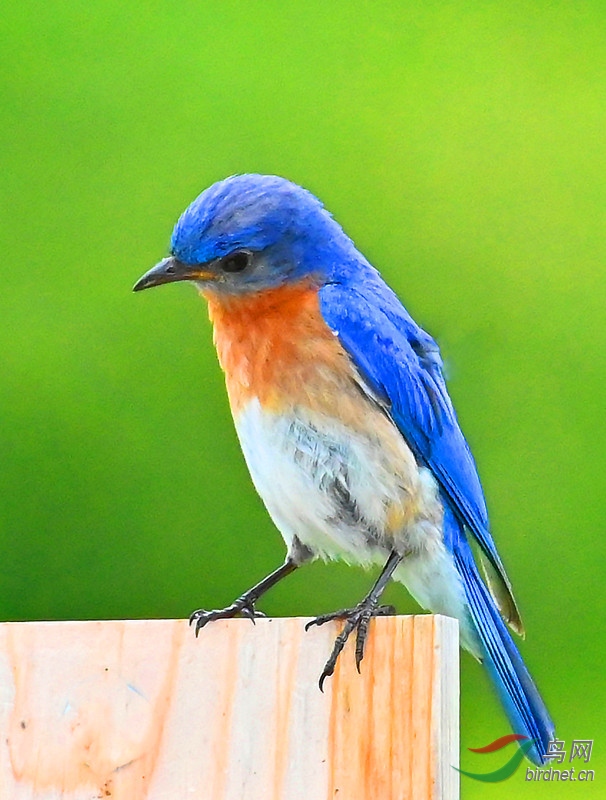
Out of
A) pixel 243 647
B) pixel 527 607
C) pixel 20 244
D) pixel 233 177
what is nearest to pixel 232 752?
pixel 243 647

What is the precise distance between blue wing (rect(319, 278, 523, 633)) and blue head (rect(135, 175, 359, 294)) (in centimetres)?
11

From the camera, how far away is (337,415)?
3398 millimetres

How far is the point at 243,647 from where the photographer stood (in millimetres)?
2490

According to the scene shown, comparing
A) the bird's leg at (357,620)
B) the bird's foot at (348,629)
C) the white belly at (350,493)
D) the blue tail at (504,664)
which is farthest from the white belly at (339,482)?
the bird's foot at (348,629)

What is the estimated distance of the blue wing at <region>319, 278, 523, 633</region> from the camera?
348 cm

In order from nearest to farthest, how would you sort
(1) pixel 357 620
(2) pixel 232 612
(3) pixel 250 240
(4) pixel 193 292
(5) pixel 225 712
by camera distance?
(5) pixel 225 712
(1) pixel 357 620
(2) pixel 232 612
(3) pixel 250 240
(4) pixel 193 292

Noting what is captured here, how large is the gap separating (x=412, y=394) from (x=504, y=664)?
2.08ft

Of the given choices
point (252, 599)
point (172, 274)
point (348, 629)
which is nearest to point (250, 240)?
point (172, 274)

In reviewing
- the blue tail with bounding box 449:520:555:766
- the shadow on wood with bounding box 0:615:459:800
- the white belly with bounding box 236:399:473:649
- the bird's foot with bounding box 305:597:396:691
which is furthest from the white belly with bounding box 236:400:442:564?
the shadow on wood with bounding box 0:615:459:800

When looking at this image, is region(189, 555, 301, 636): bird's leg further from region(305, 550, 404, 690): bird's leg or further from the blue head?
the blue head

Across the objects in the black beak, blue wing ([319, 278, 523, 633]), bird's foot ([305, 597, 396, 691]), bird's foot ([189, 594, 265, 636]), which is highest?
the black beak

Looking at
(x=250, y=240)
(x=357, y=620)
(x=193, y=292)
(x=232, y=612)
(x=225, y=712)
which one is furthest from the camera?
(x=193, y=292)

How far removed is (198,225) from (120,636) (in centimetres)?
115

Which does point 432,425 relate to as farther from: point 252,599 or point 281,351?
point 252,599
